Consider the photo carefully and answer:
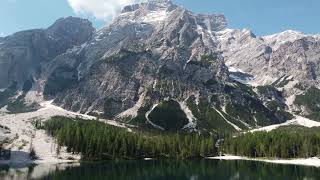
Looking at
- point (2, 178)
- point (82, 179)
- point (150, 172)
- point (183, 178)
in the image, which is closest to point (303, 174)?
point (183, 178)

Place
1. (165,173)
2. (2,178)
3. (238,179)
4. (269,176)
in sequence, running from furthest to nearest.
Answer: (165,173) < (269,176) < (238,179) < (2,178)

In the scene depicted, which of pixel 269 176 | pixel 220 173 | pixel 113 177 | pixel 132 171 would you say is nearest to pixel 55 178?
pixel 113 177

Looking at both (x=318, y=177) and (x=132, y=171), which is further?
(x=132, y=171)

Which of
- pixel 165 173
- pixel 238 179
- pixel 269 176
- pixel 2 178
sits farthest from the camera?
pixel 165 173

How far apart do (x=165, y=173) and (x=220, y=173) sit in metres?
22.1

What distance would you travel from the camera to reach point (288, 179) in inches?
5782

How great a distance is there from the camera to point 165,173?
167625 millimetres

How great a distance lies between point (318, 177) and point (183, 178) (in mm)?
48021

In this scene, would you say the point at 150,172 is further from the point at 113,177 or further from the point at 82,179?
the point at 82,179

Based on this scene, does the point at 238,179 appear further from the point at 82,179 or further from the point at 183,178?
the point at 82,179

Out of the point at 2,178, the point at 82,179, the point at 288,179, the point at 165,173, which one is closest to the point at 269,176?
the point at 288,179

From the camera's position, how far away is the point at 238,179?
147 metres

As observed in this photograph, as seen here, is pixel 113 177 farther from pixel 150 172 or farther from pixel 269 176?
pixel 269 176

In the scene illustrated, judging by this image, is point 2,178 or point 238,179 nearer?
point 2,178
